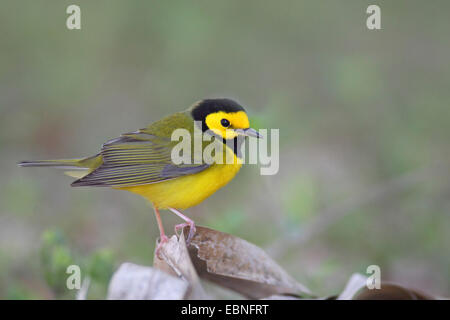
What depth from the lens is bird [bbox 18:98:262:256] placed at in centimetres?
304

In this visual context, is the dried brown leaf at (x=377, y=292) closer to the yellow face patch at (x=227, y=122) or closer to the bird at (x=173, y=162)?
the bird at (x=173, y=162)

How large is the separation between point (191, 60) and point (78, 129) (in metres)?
1.68

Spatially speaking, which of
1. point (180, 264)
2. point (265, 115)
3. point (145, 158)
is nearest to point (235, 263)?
point (180, 264)

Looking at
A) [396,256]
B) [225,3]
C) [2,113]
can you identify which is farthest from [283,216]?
[225,3]

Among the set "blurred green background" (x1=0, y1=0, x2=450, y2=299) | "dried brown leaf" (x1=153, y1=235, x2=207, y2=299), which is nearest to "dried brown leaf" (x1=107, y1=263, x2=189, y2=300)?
"dried brown leaf" (x1=153, y1=235, x2=207, y2=299)

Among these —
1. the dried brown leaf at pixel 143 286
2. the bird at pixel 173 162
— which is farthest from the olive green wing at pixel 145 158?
the dried brown leaf at pixel 143 286

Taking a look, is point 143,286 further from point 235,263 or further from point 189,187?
point 189,187

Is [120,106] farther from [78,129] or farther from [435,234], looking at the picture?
[435,234]

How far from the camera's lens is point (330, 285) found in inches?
187

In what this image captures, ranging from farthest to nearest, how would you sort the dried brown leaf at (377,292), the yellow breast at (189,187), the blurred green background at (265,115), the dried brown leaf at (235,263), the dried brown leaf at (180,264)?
the blurred green background at (265,115), the yellow breast at (189,187), the dried brown leaf at (235,263), the dried brown leaf at (377,292), the dried brown leaf at (180,264)

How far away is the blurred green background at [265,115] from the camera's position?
5.14m

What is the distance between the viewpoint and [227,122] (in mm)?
3129

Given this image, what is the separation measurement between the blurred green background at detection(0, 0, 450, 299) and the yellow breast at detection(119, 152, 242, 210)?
109 cm

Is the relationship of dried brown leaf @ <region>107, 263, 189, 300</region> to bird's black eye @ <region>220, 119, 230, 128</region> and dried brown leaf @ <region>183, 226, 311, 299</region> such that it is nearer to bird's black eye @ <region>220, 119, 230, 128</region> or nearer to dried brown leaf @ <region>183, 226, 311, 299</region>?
dried brown leaf @ <region>183, 226, 311, 299</region>
